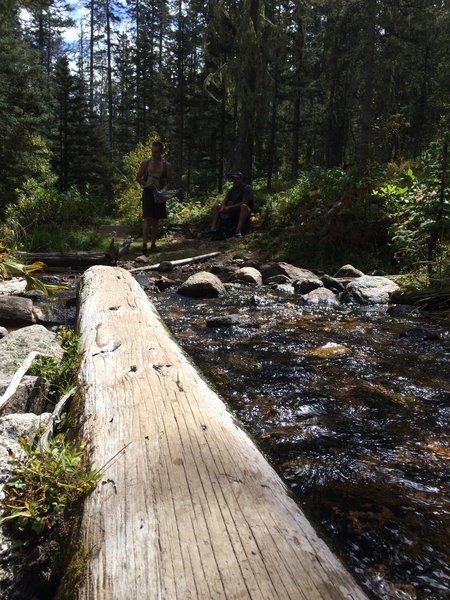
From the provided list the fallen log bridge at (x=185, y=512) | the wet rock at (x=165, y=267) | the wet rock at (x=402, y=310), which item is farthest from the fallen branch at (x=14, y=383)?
the wet rock at (x=165, y=267)

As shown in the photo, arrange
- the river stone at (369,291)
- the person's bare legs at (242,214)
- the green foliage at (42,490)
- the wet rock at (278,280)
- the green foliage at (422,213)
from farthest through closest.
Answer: the person's bare legs at (242,214), the wet rock at (278,280), the green foliage at (422,213), the river stone at (369,291), the green foliage at (42,490)

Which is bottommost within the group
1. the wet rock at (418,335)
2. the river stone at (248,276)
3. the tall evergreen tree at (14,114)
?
the wet rock at (418,335)

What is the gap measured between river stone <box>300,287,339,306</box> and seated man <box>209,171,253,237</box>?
485 cm

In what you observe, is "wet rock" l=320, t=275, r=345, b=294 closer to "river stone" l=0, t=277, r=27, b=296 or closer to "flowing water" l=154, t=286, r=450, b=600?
"flowing water" l=154, t=286, r=450, b=600

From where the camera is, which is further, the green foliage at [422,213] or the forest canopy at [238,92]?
the forest canopy at [238,92]

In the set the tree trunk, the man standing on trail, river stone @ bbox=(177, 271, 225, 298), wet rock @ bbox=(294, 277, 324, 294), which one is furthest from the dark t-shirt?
river stone @ bbox=(177, 271, 225, 298)

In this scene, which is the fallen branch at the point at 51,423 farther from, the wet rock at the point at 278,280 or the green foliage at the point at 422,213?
the wet rock at the point at 278,280

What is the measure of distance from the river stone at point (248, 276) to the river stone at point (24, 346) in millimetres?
4665

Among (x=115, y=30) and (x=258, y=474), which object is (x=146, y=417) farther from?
(x=115, y=30)

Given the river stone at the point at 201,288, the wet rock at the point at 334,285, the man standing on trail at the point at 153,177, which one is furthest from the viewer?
the man standing on trail at the point at 153,177

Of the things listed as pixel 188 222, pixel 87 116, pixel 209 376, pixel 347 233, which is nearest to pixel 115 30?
pixel 87 116

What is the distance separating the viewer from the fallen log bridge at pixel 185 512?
3.65ft

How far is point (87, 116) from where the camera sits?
27281 mm

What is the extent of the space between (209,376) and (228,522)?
7.92ft
